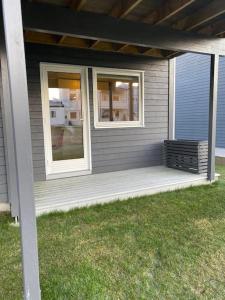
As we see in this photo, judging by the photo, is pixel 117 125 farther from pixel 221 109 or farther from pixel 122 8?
pixel 221 109

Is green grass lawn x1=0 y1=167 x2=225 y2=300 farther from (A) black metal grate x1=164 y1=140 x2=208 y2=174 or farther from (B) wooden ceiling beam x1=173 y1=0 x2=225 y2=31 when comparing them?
(B) wooden ceiling beam x1=173 y1=0 x2=225 y2=31

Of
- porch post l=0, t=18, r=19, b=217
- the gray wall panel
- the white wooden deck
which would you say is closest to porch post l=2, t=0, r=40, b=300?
porch post l=0, t=18, r=19, b=217

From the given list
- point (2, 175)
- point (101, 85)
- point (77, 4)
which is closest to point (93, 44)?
point (101, 85)

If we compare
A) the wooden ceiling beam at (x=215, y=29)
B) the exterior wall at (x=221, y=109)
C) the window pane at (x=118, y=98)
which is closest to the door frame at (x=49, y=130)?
the window pane at (x=118, y=98)

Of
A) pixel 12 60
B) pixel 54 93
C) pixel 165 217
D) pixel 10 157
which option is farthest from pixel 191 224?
pixel 54 93

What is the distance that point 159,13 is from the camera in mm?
3006

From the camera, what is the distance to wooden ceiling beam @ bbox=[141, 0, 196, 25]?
107 inches

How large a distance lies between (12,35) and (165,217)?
2491 mm

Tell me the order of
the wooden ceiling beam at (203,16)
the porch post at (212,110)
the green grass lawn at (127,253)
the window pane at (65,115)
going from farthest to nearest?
the window pane at (65,115), the porch post at (212,110), the wooden ceiling beam at (203,16), the green grass lawn at (127,253)

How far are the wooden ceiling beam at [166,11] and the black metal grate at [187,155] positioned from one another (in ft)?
7.36

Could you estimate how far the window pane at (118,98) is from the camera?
4.48 metres

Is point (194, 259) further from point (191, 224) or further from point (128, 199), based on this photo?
point (128, 199)

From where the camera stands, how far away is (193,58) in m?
7.82

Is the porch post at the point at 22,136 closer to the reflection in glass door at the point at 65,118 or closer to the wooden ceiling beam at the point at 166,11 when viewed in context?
the wooden ceiling beam at the point at 166,11
